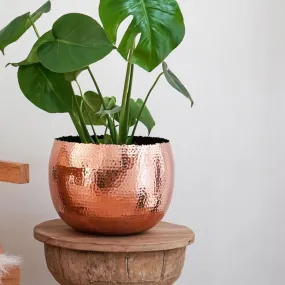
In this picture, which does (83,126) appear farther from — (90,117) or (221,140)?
(221,140)

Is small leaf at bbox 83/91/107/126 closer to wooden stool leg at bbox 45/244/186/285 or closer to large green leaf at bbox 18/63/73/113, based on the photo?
large green leaf at bbox 18/63/73/113

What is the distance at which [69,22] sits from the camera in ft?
4.41

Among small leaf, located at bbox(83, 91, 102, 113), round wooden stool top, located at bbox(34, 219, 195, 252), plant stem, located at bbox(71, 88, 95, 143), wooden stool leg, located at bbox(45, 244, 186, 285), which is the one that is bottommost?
wooden stool leg, located at bbox(45, 244, 186, 285)

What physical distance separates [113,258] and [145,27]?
0.49 metres

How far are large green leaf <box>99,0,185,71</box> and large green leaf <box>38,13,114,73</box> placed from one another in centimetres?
4

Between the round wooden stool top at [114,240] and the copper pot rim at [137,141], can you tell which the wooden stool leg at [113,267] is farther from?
the copper pot rim at [137,141]

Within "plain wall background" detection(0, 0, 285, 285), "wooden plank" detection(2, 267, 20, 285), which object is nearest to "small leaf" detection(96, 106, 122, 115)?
"wooden plank" detection(2, 267, 20, 285)

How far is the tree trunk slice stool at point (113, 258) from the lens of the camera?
4.42 feet

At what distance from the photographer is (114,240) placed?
1.38 m

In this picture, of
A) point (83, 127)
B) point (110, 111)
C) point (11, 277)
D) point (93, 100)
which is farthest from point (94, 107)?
point (11, 277)

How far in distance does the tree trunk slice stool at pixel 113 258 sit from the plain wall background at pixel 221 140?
50 cm

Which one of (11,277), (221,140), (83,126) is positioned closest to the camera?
(11,277)

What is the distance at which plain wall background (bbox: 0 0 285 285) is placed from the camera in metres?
1.88

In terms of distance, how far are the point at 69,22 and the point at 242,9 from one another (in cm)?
76
